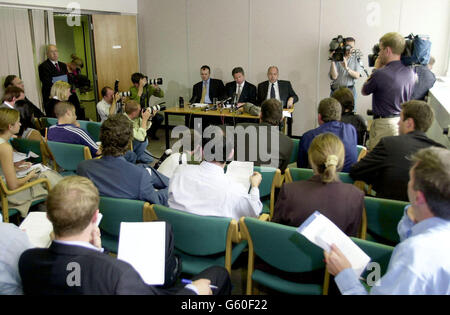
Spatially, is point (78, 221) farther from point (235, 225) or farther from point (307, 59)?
point (307, 59)

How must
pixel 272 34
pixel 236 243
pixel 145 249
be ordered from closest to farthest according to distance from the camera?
1. pixel 145 249
2. pixel 236 243
3. pixel 272 34

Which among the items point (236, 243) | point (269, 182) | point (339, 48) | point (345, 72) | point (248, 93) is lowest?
point (236, 243)

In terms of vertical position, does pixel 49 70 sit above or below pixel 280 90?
above

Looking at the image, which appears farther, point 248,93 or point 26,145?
point 248,93

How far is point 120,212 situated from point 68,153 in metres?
1.67

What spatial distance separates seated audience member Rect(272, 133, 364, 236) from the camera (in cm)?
198

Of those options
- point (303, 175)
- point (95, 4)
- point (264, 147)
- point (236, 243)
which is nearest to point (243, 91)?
point (95, 4)

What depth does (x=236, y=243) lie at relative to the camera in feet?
7.39

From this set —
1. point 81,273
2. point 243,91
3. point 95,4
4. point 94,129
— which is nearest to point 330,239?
point 81,273

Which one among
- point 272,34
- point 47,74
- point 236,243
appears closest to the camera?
point 236,243

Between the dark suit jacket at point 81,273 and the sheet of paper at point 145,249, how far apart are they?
256 mm

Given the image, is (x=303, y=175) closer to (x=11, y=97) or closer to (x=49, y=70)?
(x=11, y=97)

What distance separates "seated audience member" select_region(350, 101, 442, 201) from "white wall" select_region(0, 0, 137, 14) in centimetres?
534

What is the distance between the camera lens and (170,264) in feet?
6.49
